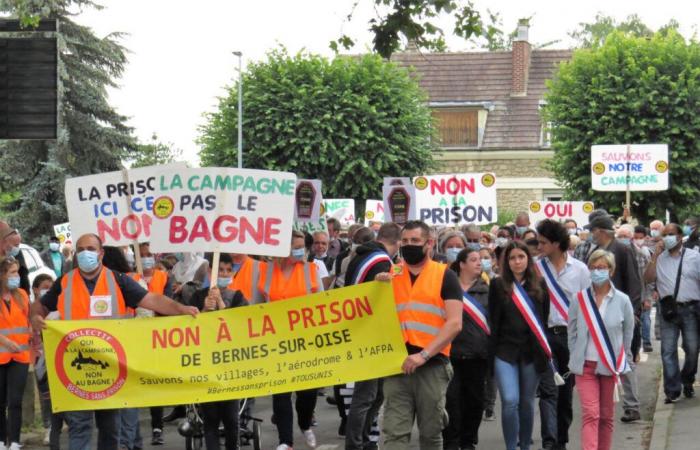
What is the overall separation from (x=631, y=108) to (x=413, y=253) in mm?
32259

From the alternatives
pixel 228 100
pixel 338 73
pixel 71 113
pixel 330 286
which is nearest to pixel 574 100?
pixel 338 73

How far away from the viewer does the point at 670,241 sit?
1488 cm

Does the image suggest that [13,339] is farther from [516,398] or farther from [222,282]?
[516,398]

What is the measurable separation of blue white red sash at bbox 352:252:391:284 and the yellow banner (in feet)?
2.49

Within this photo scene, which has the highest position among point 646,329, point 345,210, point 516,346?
point 345,210

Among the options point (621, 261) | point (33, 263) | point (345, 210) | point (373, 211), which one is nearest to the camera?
point (621, 261)

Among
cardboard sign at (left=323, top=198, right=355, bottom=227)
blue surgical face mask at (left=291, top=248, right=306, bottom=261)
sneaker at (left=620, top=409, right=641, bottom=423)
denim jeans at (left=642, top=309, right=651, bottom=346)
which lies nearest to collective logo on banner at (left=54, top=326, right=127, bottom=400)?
blue surgical face mask at (left=291, top=248, right=306, bottom=261)

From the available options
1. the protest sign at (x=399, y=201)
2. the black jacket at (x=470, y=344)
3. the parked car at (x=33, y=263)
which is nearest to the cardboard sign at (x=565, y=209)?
the protest sign at (x=399, y=201)

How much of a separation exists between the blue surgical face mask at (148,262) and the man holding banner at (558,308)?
13.7ft

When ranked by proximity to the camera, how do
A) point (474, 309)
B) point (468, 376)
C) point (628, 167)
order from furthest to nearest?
point (628, 167) → point (474, 309) → point (468, 376)

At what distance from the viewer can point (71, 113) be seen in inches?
1575

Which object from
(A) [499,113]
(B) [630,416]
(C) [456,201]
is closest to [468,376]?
(B) [630,416]

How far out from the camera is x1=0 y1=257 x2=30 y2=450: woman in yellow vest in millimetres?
11984

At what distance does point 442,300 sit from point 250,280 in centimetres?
303
